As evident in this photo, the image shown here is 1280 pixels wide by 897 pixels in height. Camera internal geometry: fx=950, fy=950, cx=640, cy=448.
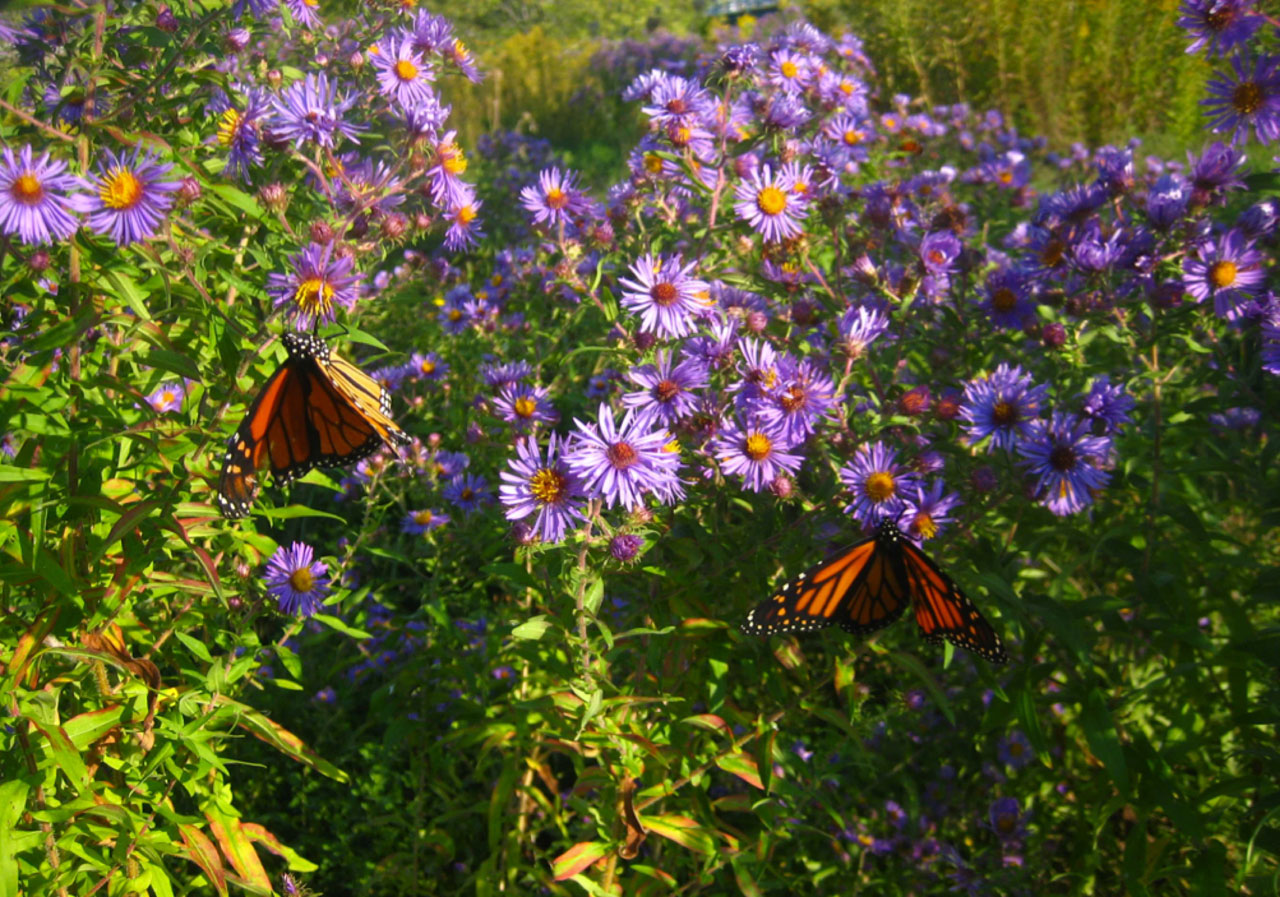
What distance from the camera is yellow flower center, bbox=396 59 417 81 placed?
7.88 ft

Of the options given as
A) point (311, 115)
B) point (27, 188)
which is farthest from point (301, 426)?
point (311, 115)

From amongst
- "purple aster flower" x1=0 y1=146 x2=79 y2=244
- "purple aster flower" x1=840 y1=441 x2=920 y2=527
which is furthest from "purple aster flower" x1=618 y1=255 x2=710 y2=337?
"purple aster flower" x1=0 y1=146 x2=79 y2=244

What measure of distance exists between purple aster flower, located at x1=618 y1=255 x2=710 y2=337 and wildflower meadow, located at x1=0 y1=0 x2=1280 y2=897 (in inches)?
0.4

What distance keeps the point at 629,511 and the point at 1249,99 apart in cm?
173

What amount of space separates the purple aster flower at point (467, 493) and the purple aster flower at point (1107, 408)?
153 cm

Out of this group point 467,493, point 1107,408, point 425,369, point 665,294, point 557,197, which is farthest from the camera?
point 425,369

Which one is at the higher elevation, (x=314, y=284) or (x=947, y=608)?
(x=314, y=284)

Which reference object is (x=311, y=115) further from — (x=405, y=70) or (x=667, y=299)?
(x=667, y=299)

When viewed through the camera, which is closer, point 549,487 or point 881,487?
point 549,487

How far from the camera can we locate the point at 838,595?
1876 millimetres

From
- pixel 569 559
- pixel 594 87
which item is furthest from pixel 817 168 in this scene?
pixel 594 87

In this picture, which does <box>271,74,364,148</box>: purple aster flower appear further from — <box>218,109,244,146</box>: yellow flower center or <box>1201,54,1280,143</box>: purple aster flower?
<box>1201,54,1280,143</box>: purple aster flower

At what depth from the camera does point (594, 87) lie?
11.3m

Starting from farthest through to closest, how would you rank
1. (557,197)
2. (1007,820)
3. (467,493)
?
(557,197)
(467,493)
(1007,820)
